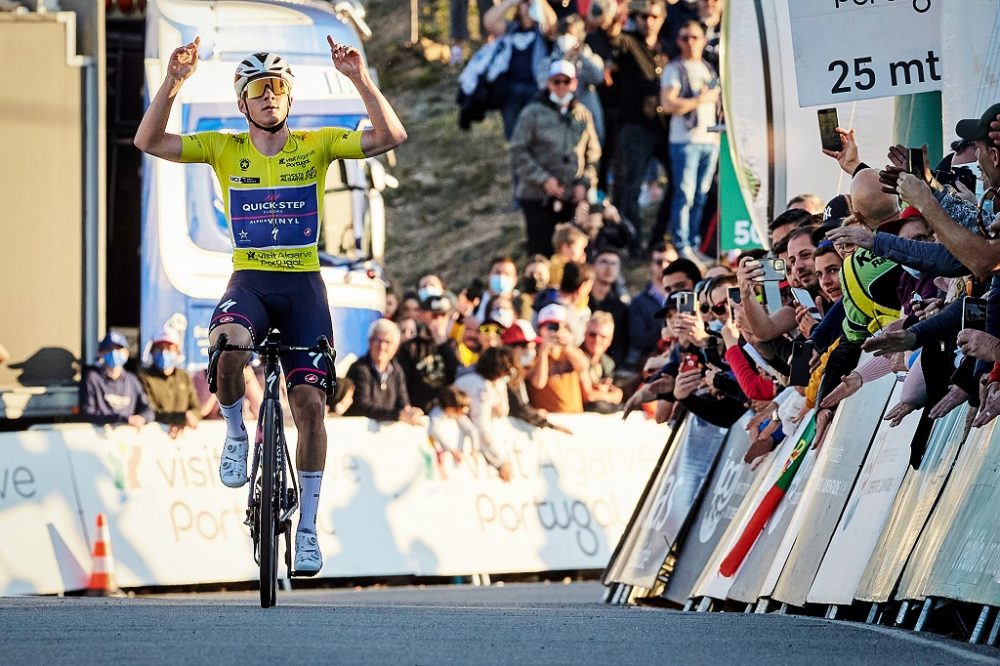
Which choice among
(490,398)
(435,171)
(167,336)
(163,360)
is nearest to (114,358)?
(163,360)

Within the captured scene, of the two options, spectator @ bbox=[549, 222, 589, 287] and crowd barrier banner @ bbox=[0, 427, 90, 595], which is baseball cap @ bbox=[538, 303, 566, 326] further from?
crowd barrier banner @ bbox=[0, 427, 90, 595]

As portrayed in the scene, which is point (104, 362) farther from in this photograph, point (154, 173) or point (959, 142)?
point (959, 142)

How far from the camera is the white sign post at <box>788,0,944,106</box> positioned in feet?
41.4

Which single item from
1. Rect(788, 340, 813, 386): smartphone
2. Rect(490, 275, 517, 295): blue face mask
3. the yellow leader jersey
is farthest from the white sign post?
Rect(490, 275, 517, 295): blue face mask

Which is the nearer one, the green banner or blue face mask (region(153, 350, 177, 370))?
the green banner

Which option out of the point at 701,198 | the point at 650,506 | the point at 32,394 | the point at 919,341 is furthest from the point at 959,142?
the point at 701,198

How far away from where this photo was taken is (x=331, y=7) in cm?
1967

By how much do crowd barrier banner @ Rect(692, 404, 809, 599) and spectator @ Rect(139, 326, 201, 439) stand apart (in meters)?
6.52

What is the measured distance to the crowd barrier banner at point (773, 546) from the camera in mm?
11188

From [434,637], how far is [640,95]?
592 inches

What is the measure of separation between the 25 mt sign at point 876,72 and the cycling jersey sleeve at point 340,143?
11.6 feet

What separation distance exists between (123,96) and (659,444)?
5.56m

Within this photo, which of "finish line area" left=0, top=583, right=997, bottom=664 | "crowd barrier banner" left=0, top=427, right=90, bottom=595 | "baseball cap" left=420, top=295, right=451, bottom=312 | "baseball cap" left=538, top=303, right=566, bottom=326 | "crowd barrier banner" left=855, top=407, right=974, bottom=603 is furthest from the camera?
"baseball cap" left=420, top=295, right=451, bottom=312

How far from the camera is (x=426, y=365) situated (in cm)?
1912
